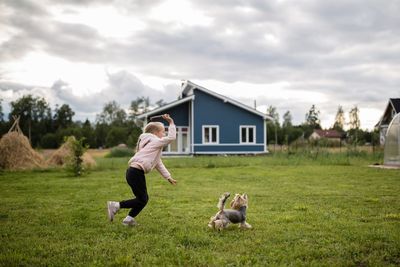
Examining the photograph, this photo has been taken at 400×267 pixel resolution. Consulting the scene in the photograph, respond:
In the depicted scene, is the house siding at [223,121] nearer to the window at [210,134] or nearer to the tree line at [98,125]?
the window at [210,134]

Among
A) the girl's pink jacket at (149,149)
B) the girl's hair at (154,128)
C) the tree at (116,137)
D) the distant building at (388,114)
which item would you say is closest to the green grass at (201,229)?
the girl's pink jacket at (149,149)

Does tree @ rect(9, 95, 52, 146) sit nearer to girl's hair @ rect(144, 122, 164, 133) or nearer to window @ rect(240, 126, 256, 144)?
window @ rect(240, 126, 256, 144)

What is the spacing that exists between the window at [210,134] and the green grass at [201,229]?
24697 millimetres

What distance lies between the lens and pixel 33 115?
7894 cm

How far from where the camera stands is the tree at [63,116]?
78062 millimetres

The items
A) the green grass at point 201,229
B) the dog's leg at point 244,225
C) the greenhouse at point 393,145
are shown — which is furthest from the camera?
the greenhouse at point 393,145

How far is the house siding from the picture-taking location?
37.1 m

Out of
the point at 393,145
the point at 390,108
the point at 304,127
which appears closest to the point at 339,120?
the point at 304,127

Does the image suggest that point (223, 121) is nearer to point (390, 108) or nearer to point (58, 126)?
point (390, 108)

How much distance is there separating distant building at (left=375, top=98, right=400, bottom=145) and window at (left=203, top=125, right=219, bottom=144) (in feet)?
62.5

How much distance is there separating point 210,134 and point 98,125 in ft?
149

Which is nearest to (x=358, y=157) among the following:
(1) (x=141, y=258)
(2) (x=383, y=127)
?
(1) (x=141, y=258)

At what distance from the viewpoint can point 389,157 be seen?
21.5 m

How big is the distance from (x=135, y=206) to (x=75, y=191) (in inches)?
230
